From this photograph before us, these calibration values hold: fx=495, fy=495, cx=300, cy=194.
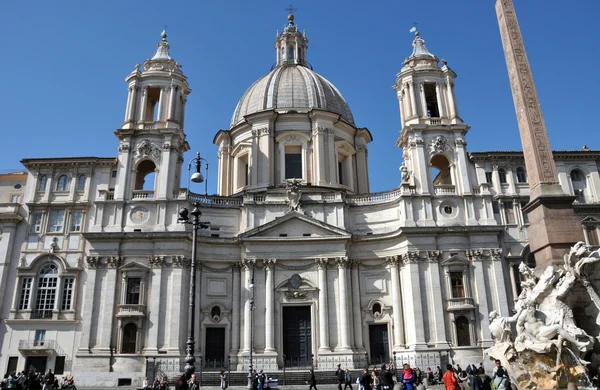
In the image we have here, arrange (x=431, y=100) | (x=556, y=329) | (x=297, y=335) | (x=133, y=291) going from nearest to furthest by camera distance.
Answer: (x=556, y=329) < (x=133, y=291) < (x=297, y=335) < (x=431, y=100)

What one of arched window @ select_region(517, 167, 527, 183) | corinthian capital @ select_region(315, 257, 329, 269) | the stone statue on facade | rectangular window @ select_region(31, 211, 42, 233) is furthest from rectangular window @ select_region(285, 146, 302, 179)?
rectangular window @ select_region(31, 211, 42, 233)

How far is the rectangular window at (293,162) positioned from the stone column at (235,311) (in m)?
10.3

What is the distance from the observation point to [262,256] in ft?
113

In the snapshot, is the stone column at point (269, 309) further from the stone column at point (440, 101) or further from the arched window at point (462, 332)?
the stone column at point (440, 101)

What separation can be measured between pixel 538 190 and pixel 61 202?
30553 millimetres

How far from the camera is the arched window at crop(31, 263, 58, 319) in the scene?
32.4 meters

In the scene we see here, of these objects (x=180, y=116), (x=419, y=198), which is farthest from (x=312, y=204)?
(x=180, y=116)

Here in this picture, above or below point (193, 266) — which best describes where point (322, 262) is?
above

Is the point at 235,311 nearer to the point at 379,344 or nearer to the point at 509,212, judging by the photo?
the point at 379,344

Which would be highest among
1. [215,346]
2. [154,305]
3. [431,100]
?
[431,100]

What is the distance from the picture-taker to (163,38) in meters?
42.0

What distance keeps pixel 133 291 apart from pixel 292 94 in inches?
852

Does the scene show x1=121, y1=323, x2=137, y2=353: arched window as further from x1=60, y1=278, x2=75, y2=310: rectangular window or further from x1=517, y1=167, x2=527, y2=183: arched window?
x1=517, y1=167, x2=527, y2=183: arched window

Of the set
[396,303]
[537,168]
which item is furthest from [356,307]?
[537,168]
